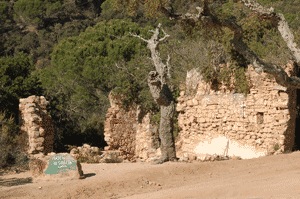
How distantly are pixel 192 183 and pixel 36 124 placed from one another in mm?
7430

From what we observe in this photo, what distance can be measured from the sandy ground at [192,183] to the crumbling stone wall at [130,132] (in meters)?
5.12

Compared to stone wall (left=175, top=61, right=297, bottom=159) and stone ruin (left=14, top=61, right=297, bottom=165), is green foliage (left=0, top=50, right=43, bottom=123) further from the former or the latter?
stone wall (left=175, top=61, right=297, bottom=159)

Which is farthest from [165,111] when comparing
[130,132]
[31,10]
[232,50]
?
[31,10]

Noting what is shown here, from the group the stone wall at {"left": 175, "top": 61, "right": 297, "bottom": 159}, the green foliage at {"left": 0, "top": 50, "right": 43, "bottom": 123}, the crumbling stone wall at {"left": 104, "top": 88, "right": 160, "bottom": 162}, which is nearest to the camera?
the stone wall at {"left": 175, "top": 61, "right": 297, "bottom": 159}

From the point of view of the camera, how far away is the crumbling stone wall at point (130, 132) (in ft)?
46.4

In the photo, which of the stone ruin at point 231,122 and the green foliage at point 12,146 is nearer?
the stone ruin at point 231,122

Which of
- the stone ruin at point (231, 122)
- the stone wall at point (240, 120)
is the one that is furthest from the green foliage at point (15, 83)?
the stone wall at point (240, 120)

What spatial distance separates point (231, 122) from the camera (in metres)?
10.8

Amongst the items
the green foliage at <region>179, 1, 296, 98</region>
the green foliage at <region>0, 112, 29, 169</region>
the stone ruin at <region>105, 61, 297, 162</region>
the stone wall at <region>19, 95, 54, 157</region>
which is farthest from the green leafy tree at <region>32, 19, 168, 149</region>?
the green foliage at <region>179, 1, 296, 98</region>

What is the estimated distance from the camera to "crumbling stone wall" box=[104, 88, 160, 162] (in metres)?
14.2

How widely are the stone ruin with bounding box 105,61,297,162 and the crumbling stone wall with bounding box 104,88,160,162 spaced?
44 mm

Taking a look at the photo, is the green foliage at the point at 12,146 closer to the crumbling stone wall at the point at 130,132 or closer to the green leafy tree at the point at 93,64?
the crumbling stone wall at the point at 130,132

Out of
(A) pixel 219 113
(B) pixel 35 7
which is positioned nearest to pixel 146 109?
(A) pixel 219 113

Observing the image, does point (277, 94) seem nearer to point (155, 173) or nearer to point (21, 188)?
point (155, 173)
